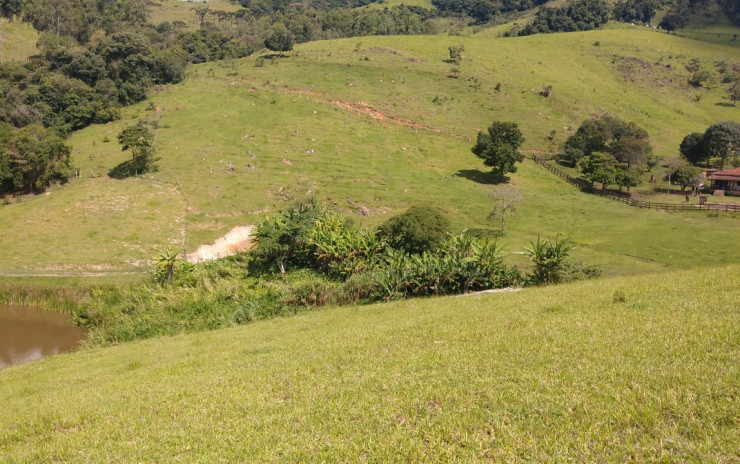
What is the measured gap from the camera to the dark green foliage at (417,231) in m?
31.3

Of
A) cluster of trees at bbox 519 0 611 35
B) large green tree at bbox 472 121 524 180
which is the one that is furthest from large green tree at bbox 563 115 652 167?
cluster of trees at bbox 519 0 611 35

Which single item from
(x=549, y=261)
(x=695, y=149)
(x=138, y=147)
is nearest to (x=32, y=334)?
(x=549, y=261)

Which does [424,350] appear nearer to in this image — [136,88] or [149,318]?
[149,318]

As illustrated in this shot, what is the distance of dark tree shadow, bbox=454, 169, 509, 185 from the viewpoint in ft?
196

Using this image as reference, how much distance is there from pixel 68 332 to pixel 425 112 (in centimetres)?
6564

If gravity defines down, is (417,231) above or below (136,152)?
above

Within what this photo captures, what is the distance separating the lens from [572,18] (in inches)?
6152

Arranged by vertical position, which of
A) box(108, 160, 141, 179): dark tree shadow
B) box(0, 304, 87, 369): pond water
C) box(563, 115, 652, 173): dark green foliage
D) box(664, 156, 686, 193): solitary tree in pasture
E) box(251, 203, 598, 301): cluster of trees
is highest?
box(563, 115, 652, 173): dark green foliage

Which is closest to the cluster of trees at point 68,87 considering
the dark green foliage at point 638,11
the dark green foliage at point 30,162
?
the dark green foliage at point 30,162

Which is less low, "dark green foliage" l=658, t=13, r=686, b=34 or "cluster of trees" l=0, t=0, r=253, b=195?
"dark green foliage" l=658, t=13, r=686, b=34

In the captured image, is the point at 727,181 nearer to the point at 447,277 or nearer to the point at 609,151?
the point at 609,151

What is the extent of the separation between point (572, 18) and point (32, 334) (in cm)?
17725

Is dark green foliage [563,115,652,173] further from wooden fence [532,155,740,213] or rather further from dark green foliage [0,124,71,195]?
dark green foliage [0,124,71,195]

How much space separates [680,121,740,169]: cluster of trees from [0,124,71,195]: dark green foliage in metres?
91.1
